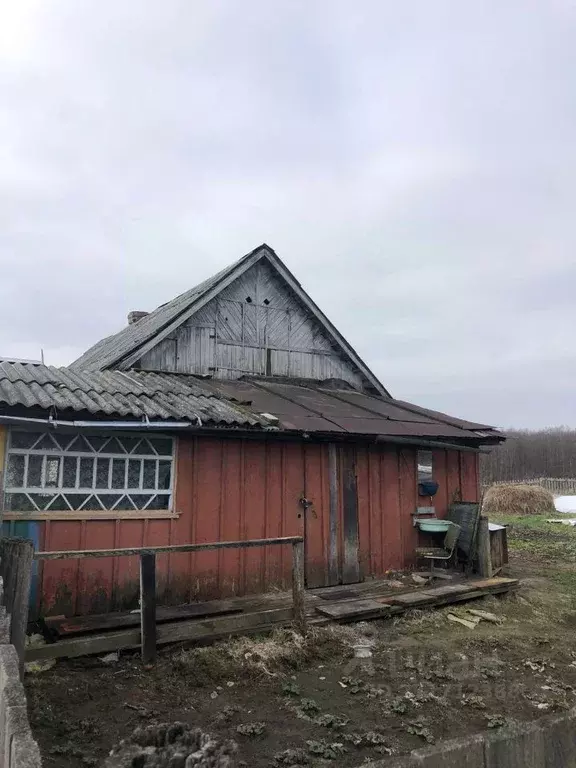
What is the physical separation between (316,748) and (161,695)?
176cm

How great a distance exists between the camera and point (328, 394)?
488 inches

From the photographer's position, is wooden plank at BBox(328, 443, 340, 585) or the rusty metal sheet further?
the rusty metal sheet

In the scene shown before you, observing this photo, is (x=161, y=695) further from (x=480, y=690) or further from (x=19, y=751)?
(x=19, y=751)

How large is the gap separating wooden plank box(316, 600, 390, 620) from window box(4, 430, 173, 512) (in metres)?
2.72

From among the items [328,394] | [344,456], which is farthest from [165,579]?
[328,394]

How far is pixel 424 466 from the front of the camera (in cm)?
1123

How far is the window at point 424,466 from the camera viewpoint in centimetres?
1116

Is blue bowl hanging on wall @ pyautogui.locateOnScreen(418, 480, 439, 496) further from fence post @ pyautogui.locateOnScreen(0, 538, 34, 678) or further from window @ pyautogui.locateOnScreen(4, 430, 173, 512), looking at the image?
fence post @ pyautogui.locateOnScreen(0, 538, 34, 678)

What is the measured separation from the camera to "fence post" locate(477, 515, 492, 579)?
10.3 meters

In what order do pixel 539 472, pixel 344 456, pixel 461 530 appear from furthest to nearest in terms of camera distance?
1. pixel 539 472
2. pixel 461 530
3. pixel 344 456

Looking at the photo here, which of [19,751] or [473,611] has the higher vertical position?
[19,751]

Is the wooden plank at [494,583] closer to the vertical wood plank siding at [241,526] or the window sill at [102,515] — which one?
the vertical wood plank siding at [241,526]

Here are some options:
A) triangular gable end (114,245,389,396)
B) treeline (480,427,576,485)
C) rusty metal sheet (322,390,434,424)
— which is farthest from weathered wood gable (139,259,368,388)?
treeline (480,427,576,485)

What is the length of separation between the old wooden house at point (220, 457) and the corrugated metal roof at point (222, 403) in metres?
0.04
